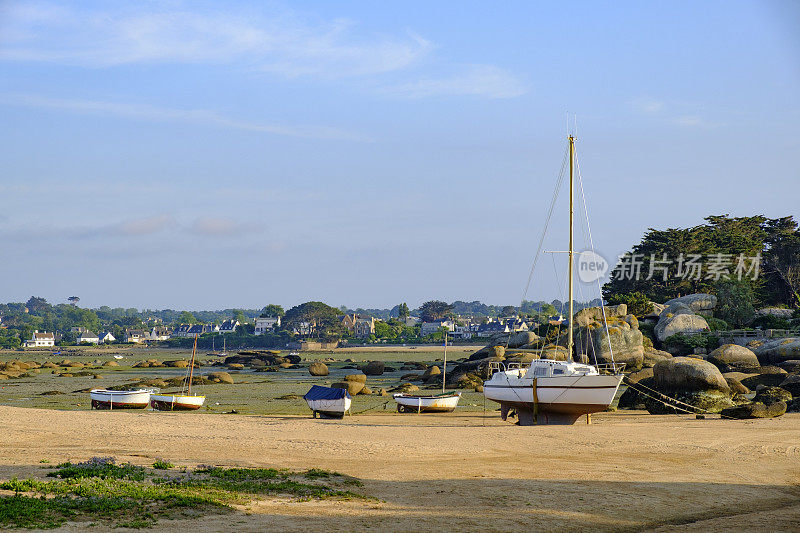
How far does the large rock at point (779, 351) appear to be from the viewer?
6244 centimetres

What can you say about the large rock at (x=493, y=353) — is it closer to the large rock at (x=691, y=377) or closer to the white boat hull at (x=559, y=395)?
the large rock at (x=691, y=377)

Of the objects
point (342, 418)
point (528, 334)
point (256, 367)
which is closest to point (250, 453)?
point (342, 418)

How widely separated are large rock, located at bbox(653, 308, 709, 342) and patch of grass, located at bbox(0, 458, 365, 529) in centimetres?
5958

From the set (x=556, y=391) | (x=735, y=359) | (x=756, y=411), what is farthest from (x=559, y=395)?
(x=735, y=359)

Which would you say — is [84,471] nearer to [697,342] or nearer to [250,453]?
[250,453]

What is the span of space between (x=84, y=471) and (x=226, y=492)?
→ 398cm

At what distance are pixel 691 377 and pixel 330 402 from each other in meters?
19.5

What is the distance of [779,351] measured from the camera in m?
63.0

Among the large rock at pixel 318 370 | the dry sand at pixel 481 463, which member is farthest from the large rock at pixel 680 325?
the dry sand at pixel 481 463

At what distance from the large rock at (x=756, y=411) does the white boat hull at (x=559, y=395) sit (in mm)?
6188

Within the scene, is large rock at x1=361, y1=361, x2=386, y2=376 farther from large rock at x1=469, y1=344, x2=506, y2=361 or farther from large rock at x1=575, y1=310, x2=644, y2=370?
large rock at x1=575, y1=310, x2=644, y2=370

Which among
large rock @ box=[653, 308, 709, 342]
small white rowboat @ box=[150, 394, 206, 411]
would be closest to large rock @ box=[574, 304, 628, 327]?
large rock @ box=[653, 308, 709, 342]

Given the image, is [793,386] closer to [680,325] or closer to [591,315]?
[591,315]

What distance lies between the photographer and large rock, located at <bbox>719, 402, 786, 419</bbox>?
36875 millimetres
